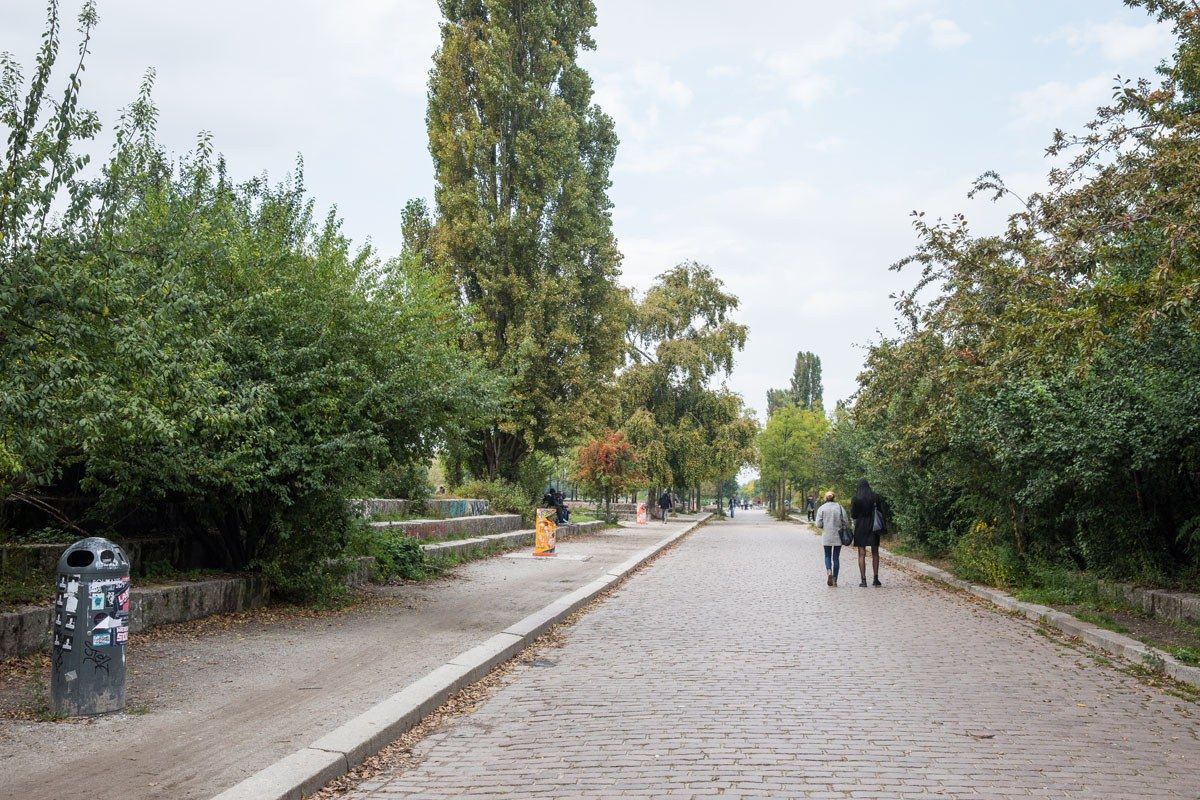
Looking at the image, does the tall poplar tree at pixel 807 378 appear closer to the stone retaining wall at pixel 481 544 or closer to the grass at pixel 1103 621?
the stone retaining wall at pixel 481 544

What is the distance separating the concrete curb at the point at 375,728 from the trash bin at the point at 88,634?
1.59 meters

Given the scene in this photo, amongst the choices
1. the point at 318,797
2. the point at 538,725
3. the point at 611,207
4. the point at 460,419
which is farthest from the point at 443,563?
the point at 611,207

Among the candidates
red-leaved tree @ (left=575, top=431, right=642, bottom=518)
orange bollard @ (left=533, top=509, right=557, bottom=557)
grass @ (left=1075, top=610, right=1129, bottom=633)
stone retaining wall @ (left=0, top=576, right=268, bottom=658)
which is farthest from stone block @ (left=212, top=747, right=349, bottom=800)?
red-leaved tree @ (left=575, top=431, right=642, bottom=518)

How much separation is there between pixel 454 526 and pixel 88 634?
1461cm

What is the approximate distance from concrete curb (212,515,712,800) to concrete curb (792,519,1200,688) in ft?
19.3

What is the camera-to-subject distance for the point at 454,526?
20.8 meters

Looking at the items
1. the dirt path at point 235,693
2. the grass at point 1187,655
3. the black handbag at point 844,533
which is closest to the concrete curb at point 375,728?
the dirt path at point 235,693

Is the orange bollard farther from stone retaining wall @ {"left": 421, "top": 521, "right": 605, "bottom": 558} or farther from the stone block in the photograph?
the stone block

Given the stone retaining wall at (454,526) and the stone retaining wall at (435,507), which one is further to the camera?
the stone retaining wall at (435,507)

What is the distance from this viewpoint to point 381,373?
1152 cm

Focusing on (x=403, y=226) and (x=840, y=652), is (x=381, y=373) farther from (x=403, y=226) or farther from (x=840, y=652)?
(x=403, y=226)

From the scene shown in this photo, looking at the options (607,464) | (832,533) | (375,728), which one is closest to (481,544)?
(832,533)

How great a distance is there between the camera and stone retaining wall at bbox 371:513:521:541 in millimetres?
17858

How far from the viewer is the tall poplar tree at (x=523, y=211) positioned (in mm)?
29562
